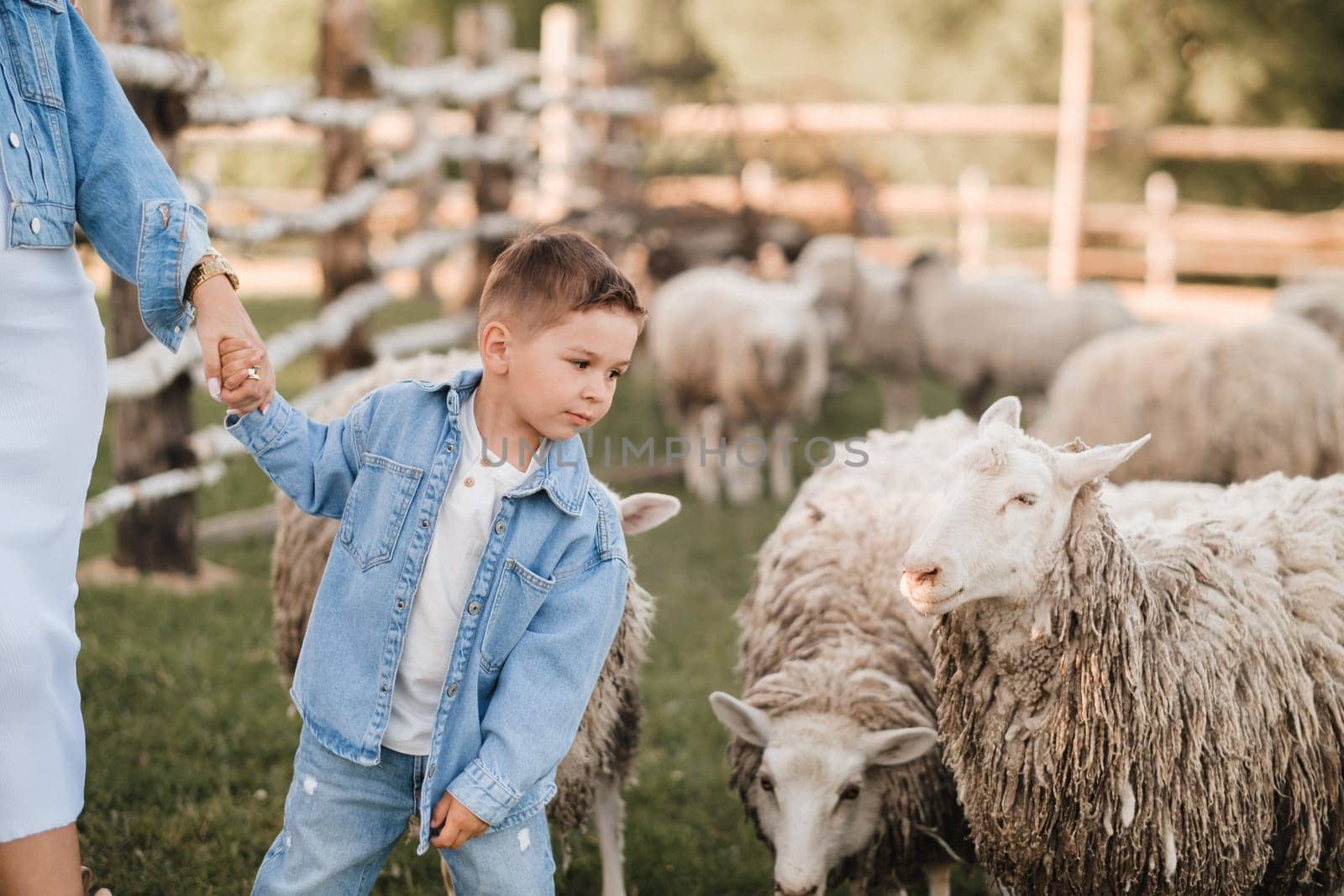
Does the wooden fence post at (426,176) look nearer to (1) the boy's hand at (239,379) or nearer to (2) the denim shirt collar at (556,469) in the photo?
(2) the denim shirt collar at (556,469)

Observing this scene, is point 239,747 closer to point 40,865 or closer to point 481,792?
point 40,865

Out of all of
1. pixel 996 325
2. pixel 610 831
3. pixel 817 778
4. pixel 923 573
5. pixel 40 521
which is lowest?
pixel 610 831

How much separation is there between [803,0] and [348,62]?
1687 centimetres

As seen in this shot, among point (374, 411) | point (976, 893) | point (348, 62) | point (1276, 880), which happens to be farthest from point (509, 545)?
point (348, 62)

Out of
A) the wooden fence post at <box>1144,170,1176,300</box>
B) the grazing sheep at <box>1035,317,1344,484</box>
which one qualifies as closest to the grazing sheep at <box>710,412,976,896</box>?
the grazing sheep at <box>1035,317,1344,484</box>

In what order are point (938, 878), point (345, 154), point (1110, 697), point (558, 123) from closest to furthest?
1. point (1110, 697)
2. point (938, 878)
3. point (345, 154)
4. point (558, 123)

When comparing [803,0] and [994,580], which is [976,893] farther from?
[803,0]

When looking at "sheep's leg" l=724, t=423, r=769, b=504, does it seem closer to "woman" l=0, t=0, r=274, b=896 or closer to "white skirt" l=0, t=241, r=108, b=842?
"woman" l=0, t=0, r=274, b=896

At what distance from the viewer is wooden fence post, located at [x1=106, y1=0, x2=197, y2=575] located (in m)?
4.58

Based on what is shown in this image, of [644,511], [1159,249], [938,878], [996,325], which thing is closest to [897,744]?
[938,878]

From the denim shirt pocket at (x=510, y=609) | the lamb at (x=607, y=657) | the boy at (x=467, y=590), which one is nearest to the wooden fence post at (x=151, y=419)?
the lamb at (x=607, y=657)

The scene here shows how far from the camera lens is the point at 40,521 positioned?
→ 192 centimetres

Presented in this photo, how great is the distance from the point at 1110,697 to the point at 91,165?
7.18 ft

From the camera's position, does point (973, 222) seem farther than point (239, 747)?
Yes
